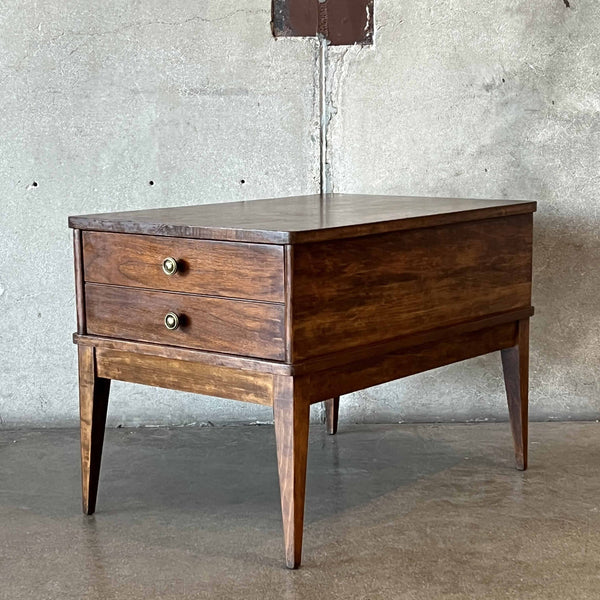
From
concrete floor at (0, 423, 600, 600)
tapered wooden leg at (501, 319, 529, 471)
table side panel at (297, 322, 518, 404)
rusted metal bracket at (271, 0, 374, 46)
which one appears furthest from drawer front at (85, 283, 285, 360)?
rusted metal bracket at (271, 0, 374, 46)

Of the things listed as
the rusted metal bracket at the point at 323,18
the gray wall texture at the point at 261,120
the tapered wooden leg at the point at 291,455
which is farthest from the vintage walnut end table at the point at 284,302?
the rusted metal bracket at the point at 323,18

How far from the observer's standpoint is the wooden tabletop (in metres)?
2.18

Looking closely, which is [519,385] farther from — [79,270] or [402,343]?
[79,270]

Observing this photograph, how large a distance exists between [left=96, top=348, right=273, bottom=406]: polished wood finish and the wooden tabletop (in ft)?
0.91

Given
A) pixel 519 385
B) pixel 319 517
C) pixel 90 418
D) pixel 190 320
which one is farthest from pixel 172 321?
pixel 519 385

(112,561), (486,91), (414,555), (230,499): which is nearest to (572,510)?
(414,555)

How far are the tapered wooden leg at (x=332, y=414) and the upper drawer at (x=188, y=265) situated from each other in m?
1.08

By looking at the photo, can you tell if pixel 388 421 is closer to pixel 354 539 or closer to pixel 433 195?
pixel 433 195

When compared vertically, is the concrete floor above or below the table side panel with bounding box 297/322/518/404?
below

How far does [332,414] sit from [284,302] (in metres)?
1.22

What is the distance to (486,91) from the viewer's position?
10.9 ft

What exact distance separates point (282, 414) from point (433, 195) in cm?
136

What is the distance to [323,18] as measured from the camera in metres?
3.28

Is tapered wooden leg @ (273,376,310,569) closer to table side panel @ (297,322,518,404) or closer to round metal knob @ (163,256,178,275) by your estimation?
table side panel @ (297,322,518,404)
